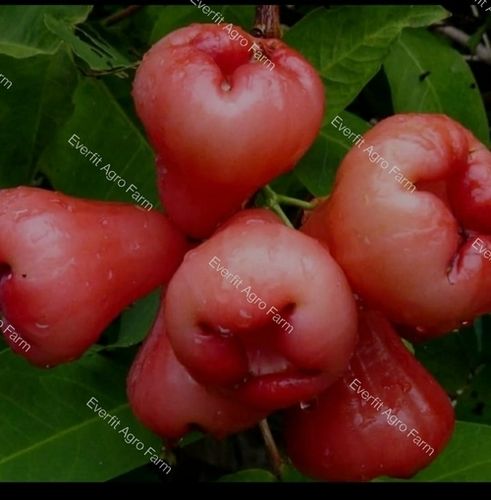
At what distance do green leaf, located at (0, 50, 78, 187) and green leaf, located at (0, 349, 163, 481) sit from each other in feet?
0.84

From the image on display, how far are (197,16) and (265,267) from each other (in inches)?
24.6

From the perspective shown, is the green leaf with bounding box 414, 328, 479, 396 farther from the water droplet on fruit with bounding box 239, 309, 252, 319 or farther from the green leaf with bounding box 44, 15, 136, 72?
the water droplet on fruit with bounding box 239, 309, 252, 319

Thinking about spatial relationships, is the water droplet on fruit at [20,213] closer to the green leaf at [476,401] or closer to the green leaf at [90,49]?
the green leaf at [90,49]

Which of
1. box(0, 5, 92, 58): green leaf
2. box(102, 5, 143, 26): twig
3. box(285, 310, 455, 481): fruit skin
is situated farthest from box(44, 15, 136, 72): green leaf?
box(285, 310, 455, 481): fruit skin

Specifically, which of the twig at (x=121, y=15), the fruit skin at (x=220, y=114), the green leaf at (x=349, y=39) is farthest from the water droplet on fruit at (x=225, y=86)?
the twig at (x=121, y=15)

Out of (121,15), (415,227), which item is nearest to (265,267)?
(415,227)

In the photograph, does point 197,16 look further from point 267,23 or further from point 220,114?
point 220,114

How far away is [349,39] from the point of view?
1465 mm

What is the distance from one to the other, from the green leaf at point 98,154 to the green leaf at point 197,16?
0.40 ft

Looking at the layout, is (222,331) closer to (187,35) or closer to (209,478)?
(187,35)

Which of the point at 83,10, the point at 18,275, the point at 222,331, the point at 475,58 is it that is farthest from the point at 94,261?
the point at 475,58

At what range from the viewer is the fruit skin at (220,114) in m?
1.11

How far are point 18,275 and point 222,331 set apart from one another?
218mm

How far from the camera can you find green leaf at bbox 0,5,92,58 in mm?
1471
